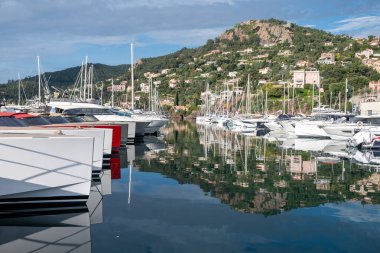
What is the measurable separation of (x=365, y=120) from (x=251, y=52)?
158 meters

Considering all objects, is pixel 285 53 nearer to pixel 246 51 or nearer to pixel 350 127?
pixel 246 51

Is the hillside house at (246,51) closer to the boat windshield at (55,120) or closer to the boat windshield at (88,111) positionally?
the boat windshield at (88,111)

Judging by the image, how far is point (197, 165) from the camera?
61.1ft

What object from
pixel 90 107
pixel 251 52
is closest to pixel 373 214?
pixel 90 107

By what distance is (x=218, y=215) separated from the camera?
33.7 ft

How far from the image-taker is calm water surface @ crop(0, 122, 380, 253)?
26.5 feet

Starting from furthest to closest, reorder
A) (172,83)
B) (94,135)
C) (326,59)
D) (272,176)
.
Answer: (172,83)
(326,59)
(272,176)
(94,135)

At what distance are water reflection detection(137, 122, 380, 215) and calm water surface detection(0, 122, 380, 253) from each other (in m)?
0.03

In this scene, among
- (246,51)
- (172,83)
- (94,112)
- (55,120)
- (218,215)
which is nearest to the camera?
(218,215)

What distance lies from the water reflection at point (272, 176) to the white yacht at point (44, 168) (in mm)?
3551

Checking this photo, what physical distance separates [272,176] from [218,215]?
19.4 feet

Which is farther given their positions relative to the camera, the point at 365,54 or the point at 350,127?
the point at 365,54

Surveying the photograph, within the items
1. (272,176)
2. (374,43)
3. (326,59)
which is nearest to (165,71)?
(326,59)

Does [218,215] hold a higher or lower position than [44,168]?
lower
